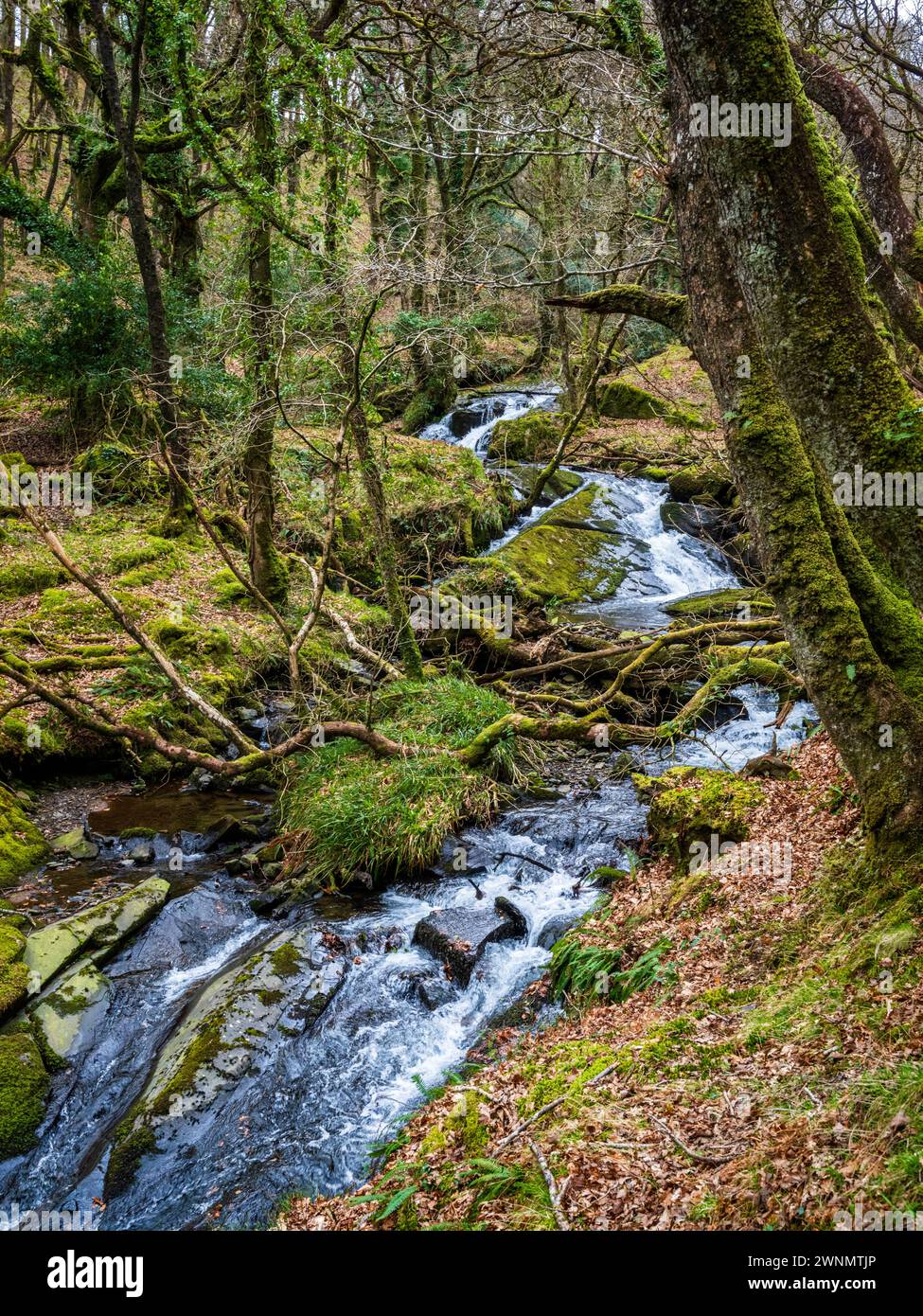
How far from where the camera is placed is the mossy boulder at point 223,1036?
178 inches

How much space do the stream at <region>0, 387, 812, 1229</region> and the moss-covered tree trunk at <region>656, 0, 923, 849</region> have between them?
335 centimetres

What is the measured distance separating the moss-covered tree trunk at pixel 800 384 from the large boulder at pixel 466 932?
3259mm

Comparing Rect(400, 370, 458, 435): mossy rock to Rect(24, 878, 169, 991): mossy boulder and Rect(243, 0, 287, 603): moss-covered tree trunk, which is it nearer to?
Rect(243, 0, 287, 603): moss-covered tree trunk

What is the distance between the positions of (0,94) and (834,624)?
1027 inches

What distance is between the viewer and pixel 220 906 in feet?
22.5

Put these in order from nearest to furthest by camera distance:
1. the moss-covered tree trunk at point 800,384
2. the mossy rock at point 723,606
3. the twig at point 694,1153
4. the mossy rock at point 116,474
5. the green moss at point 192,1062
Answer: the twig at point 694,1153, the moss-covered tree trunk at point 800,384, the green moss at point 192,1062, the mossy rock at point 723,606, the mossy rock at point 116,474

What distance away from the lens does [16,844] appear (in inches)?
286

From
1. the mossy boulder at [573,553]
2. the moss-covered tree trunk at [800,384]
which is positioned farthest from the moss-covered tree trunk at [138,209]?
the moss-covered tree trunk at [800,384]

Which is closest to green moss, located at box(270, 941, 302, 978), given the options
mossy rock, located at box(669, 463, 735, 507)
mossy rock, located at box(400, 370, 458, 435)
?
mossy rock, located at box(669, 463, 735, 507)

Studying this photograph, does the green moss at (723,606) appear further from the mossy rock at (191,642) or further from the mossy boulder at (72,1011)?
the mossy boulder at (72,1011)

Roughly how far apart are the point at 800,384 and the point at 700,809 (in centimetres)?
362

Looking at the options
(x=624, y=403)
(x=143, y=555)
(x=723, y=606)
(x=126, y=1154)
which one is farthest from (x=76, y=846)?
(x=624, y=403)
